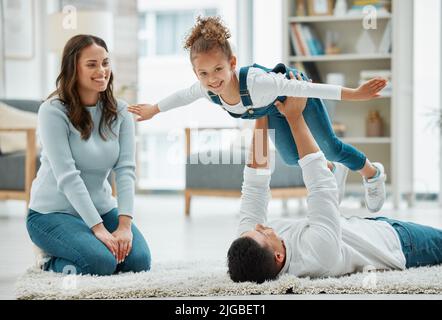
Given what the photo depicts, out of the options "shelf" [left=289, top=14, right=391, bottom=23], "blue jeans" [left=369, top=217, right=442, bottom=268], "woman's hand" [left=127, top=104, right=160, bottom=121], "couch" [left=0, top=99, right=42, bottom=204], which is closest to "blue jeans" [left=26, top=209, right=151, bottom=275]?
"woman's hand" [left=127, top=104, right=160, bottom=121]

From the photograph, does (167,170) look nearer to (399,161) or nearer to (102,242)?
(399,161)

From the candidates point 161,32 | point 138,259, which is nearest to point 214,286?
point 138,259

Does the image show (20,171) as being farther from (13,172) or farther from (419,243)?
(419,243)

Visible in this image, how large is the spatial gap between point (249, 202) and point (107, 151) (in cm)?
37

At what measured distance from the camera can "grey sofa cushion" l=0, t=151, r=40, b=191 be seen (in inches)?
120

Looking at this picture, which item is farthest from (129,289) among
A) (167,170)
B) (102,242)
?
(167,170)

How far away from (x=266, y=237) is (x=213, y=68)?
365 millimetres

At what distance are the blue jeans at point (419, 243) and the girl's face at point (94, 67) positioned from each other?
0.73 meters

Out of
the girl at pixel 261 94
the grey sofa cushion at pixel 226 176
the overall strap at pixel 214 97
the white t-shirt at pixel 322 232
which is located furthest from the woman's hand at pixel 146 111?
the grey sofa cushion at pixel 226 176

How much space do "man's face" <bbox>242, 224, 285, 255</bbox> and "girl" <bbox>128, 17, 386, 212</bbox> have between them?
0.30 m

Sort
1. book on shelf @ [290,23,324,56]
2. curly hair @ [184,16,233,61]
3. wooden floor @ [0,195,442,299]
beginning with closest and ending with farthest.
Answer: curly hair @ [184,16,233,61]
wooden floor @ [0,195,442,299]
book on shelf @ [290,23,324,56]

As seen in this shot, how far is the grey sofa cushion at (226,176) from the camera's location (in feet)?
10.1

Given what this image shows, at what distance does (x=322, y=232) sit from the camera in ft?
4.77

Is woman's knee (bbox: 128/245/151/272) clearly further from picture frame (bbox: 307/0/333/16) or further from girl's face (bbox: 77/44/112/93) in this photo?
picture frame (bbox: 307/0/333/16)
